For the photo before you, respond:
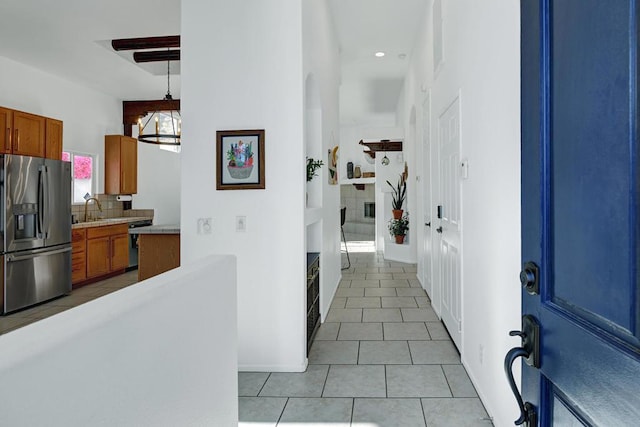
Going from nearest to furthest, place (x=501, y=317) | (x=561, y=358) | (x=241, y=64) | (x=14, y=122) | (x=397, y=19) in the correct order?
(x=561, y=358) → (x=501, y=317) → (x=241, y=64) → (x=14, y=122) → (x=397, y=19)

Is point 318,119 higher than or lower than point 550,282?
higher

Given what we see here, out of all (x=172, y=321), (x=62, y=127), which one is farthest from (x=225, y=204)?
(x=62, y=127)

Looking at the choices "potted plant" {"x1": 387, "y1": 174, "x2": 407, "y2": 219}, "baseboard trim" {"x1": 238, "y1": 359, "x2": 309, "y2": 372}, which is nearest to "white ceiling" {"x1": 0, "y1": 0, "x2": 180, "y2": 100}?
"baseboard trim" {"x1": 238, "y1": 359, "x2": 309, "y2": 372}

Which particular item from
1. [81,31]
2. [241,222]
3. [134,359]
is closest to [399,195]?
[241,222]

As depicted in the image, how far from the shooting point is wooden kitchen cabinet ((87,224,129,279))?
6514 millimetres

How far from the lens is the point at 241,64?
3195 millimetres

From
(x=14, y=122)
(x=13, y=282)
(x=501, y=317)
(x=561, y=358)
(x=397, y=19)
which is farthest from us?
(x=397, y=19)

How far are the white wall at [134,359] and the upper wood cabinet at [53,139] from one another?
532cm

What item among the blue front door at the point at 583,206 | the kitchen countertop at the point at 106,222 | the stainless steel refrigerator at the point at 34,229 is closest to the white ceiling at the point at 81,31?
the stainless steel refrigerator at the point at 34,229

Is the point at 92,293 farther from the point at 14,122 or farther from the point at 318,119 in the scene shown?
the point at 318,119

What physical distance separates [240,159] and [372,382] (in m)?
1.84

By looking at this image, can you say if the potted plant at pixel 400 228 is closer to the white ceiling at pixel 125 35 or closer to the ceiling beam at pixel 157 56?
the white ceiling at pixel 125 35

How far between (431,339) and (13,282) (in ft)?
15.5

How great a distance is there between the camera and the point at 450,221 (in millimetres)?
3654
